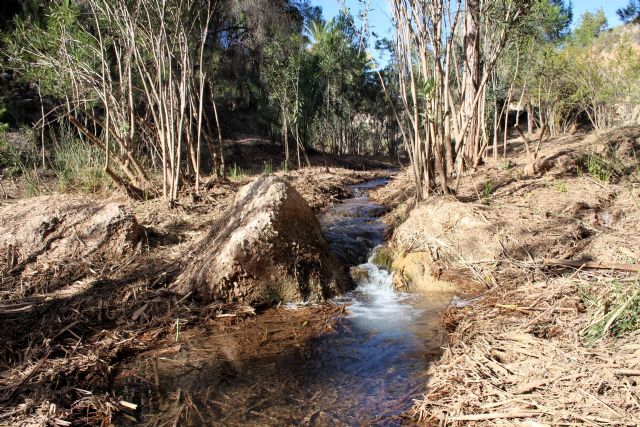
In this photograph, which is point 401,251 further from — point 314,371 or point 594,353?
point 594,353

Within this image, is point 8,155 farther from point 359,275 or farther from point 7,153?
point 359,275

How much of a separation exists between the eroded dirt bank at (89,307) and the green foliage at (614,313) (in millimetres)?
2002

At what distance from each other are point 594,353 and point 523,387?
0.38 metres

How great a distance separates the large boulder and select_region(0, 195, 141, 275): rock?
916 mm

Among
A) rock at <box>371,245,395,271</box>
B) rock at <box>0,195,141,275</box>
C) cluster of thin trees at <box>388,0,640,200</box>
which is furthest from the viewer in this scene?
rock at <box>371,245,395,271</box>

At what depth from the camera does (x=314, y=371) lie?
2979 millimetres

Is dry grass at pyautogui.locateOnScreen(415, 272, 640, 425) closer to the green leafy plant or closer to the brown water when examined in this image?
the brown water

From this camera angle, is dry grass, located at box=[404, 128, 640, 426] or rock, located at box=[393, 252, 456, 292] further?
rock, located at box=[393, 252, 456, 292]

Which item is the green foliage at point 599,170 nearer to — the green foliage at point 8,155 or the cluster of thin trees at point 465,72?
the cluster of thin trees at point 465,72

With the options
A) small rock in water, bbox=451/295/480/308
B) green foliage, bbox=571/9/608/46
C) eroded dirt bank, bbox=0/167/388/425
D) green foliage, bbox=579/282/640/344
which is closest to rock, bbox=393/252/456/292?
small rock in water, bbox=451/295/480/308

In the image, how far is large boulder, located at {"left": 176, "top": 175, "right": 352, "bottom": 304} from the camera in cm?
420

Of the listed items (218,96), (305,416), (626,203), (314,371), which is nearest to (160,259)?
(314,371)

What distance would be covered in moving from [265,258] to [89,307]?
63.4 inches

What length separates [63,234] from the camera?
15.7 ft
